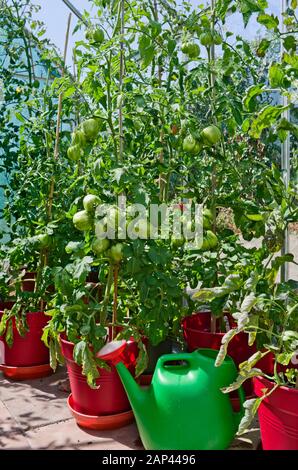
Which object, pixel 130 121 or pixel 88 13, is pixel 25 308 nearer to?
pixel 130 121

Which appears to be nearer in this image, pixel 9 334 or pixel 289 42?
pixel 289 42

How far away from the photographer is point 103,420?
1.65m

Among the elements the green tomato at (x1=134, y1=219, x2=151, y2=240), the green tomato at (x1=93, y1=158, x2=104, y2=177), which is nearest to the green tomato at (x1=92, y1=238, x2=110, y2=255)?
the green tomato at (x1=134, y1=219, x2=151, y2=240)

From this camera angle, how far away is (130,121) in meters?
1.62

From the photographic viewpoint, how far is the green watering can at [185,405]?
1.42 m

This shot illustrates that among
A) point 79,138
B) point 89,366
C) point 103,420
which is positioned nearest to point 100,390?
point 103,420

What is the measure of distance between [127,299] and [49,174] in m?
0.72

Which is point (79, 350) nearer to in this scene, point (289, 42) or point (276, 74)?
point (276, 74)

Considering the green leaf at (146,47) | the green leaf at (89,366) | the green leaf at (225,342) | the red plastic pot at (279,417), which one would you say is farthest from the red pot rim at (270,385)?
the green leaf at (146,47)

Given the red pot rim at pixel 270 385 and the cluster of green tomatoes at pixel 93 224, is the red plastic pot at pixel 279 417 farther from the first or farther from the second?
the cluster of green tomatoes at pixel 93 224

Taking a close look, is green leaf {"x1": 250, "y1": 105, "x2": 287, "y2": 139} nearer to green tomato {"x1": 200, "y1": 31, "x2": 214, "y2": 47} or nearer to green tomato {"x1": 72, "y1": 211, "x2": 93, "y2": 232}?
green tomato {"x1": 200, "y1": 31, "x2": 214, "y2": 47}

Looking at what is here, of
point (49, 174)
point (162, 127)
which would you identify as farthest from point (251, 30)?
point (49, 174)

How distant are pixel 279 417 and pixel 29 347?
1.29 meters
